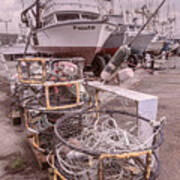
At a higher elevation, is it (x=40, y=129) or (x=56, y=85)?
(x=56, y=85)

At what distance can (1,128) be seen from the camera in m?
4.26

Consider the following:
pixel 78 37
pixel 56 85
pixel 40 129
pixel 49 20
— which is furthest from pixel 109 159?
pixel 49 20

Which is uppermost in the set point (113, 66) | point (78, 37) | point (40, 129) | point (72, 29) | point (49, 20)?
point (49, 20)

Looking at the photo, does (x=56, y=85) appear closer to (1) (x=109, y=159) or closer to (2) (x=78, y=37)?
(1) (x=109, y=159)

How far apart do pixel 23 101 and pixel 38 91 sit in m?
0.56

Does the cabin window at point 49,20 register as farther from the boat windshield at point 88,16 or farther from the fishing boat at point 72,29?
the boat windshield at point 88,16

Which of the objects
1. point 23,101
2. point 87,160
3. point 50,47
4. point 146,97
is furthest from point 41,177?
point 50,47

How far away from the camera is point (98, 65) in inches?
421

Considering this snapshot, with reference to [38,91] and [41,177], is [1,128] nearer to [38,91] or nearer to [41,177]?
[38,91]

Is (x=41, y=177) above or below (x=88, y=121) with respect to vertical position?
below

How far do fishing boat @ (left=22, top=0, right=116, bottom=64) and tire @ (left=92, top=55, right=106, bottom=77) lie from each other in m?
0.43

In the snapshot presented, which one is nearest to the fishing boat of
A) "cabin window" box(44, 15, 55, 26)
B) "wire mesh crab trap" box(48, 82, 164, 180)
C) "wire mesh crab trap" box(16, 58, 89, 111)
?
"cabin window" box(44, 15, 55, 26)

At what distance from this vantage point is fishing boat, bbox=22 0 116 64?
9430 millimetres

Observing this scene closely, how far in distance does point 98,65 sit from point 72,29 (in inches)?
96.6
